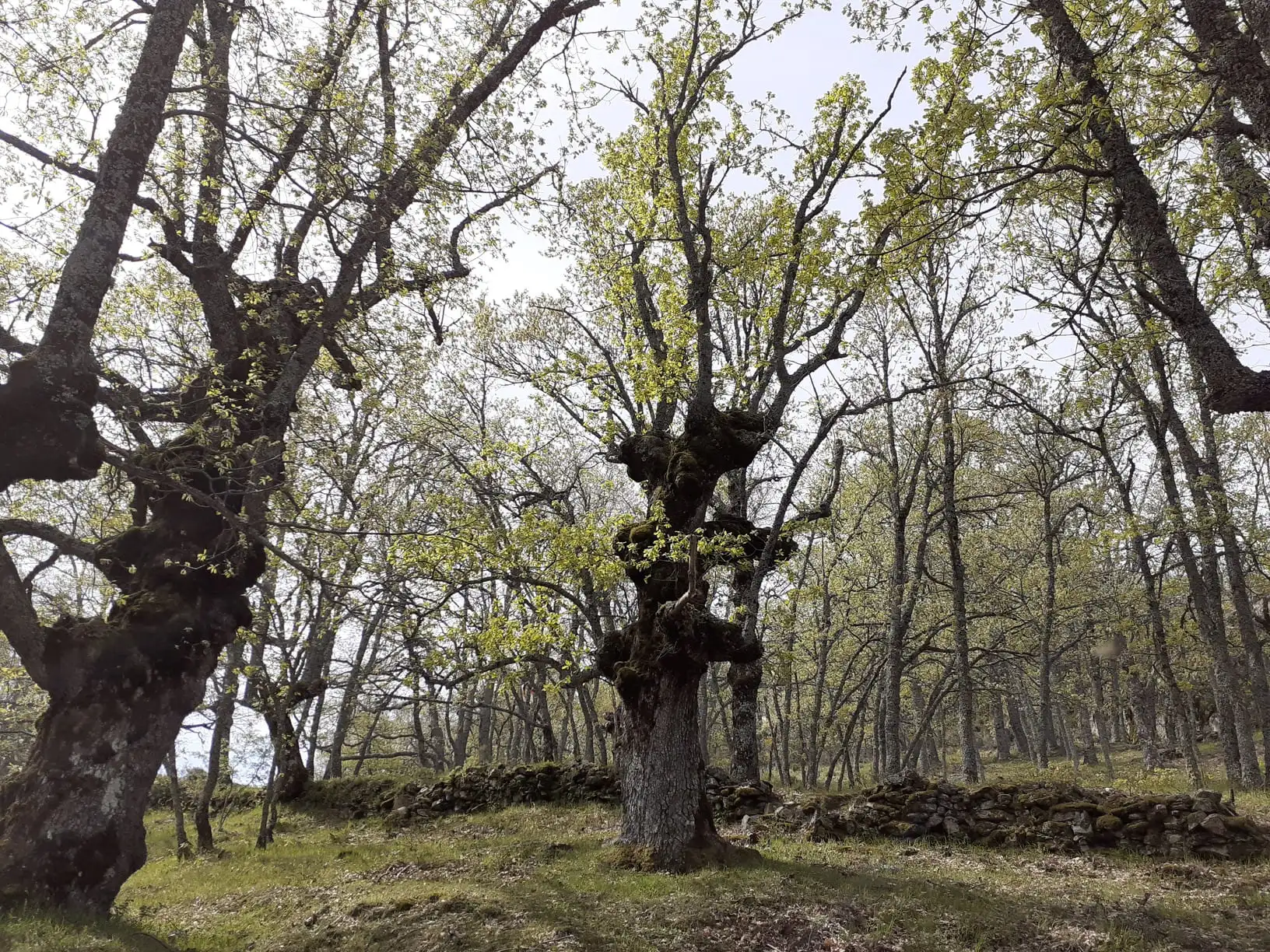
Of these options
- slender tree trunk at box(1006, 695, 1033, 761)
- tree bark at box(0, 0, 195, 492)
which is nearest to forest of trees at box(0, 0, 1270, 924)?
tree bark at box(0, 0, 195, 492)

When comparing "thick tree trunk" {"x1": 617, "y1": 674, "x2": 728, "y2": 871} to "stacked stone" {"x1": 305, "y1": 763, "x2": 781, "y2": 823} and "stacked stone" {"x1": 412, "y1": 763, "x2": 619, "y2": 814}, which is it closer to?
"stacked stone" {"x1": 305, "y1": 763, "x2": 781, "y2": 823}

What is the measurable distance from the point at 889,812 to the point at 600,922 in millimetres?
6820

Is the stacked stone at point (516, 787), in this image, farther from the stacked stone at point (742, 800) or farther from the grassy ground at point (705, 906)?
the grassy ground at point (705, 906)

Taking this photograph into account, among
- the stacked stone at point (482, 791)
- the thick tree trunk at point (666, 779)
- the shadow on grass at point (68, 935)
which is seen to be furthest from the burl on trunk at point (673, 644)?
the stacked stone at point (482, 791)

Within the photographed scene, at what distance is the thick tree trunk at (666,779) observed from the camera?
8641 millimetres

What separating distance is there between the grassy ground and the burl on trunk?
701mm

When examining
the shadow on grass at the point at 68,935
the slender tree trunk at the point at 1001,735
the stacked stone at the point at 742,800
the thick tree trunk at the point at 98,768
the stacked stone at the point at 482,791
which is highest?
the thick tree trunk at the point at 98,768

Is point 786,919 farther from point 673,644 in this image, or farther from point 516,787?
point 516,787

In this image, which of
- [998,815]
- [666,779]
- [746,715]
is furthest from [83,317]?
[998,815]

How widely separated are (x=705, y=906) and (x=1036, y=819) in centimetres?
659

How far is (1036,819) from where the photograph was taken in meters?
10.6

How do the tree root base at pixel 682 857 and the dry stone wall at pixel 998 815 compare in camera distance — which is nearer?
the tree root base at pixel 682 857

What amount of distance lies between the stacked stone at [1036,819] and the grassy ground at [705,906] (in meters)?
0.48

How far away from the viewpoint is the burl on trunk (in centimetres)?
873
